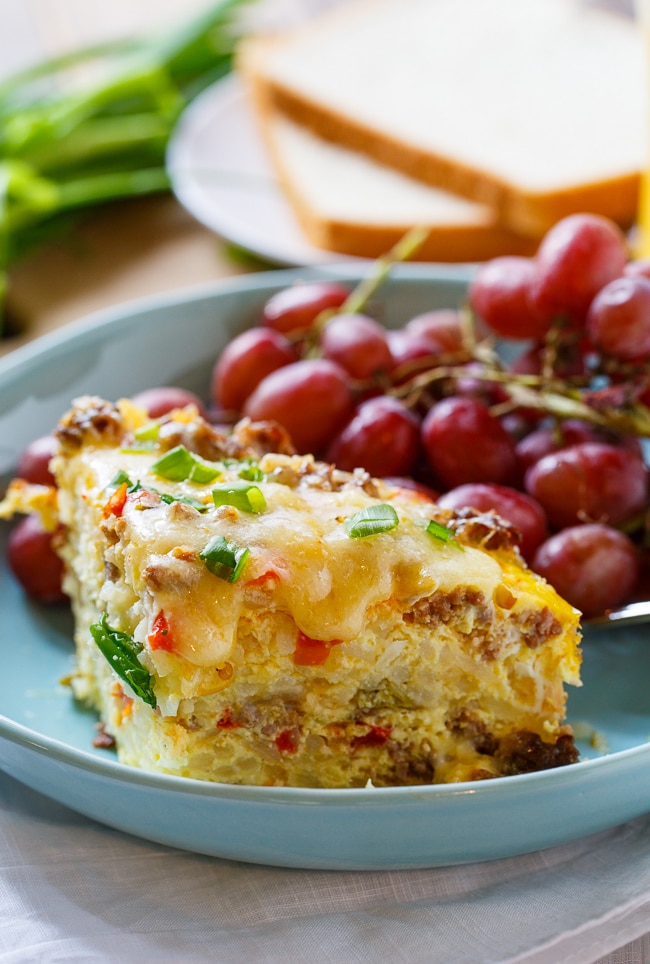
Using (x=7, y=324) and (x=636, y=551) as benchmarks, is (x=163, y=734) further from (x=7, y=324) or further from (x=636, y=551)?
(x=7, y=324)

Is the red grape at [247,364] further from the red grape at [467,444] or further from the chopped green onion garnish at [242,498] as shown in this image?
the chopped green onion garnish at [242,498]

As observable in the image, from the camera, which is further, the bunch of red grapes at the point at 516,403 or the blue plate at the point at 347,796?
the bunch of red grapes at the point at 516,403

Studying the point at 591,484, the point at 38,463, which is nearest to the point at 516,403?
the point at 591,484

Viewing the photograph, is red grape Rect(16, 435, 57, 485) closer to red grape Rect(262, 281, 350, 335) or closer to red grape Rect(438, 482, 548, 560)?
red grape Rect(262, 281, 350, 335)

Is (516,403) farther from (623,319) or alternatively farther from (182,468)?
(182,468)

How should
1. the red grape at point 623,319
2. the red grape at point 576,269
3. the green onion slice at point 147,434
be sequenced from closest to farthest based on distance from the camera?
the green onion slice at point 147,434 < the red grape at point 623,319 < the red grape at point 576,269

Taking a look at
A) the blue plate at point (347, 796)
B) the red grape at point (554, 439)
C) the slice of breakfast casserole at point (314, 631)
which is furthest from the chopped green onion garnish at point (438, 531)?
the red grape at point (554, 439)

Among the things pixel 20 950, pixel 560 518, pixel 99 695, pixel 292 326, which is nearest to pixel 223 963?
pixel 20 950
